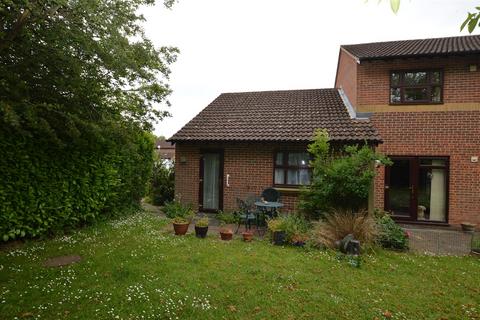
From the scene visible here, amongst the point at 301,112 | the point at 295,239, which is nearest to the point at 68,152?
the point at 295,239

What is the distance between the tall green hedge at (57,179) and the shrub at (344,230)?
17.3 ft

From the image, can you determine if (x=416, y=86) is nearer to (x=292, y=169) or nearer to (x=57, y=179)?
(x=292, y=169)

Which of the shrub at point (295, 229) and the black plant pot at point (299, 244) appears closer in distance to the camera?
the black plant pot at point (299, 244)

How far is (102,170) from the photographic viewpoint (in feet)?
28.1

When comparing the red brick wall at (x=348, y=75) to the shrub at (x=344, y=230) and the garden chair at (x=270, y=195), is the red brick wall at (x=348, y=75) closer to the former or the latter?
the garden chair at (x=270, y=195)

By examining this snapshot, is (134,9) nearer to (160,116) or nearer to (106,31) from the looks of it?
(106,31)

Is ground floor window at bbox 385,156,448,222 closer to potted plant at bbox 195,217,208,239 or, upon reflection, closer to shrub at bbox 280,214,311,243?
shrub at bbox 280,214,311,243

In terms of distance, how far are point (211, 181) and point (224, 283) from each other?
6.83 m

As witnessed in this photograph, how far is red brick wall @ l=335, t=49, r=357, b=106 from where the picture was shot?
11.4 m

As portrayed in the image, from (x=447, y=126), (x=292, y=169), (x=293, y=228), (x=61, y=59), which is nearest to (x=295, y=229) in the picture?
(x=293, y=228)

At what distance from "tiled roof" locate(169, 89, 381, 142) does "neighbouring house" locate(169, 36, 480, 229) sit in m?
0.05

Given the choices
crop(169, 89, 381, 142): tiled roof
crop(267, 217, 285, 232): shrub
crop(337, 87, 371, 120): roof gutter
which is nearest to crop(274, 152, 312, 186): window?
crop(169, 89, 381, 142): tiled roof

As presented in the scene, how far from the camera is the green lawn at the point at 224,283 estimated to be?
13.0 feet

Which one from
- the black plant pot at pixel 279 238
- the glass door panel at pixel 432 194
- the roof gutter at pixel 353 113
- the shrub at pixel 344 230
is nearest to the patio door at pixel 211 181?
the black plant pot at pixel 279 238
